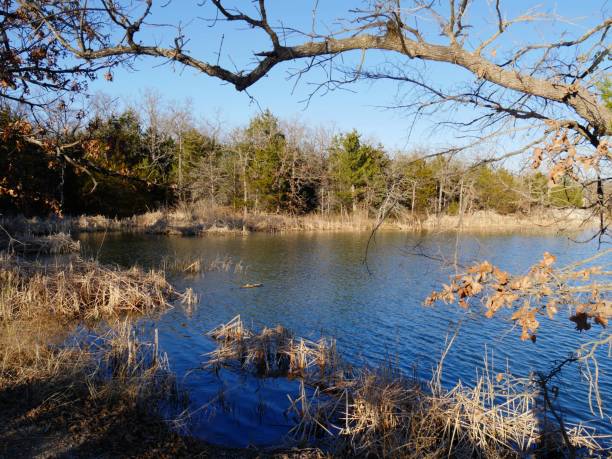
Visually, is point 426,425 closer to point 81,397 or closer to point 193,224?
point 81,397

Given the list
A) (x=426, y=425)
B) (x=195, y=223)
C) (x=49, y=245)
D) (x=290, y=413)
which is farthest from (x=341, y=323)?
(x=195, y=223)

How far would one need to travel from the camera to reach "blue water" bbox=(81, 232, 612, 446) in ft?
21.6

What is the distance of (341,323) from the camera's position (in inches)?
460

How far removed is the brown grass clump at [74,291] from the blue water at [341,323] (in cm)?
102

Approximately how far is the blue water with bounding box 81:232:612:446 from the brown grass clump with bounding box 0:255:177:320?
3.34 ft

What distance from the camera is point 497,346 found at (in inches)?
393

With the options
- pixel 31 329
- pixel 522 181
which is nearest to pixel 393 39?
pixel 522 181

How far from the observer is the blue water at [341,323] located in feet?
21.6

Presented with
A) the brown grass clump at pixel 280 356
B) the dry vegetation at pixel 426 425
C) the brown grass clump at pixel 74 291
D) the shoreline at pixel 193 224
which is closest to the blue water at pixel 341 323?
the brown grass clump at pixel 280 356

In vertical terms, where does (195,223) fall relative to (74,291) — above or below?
above

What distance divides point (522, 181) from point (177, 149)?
41.7 metres

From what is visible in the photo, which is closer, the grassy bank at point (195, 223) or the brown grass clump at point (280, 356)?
the brown grass clump at point (280, 356)

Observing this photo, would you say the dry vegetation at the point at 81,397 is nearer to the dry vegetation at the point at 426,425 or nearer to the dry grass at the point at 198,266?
the dry vegetation at the point at 426,425

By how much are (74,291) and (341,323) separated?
6.41 meters
